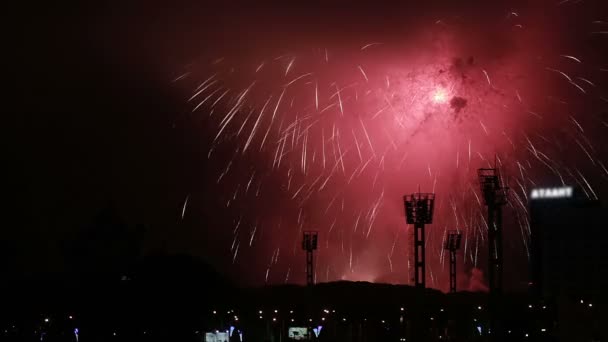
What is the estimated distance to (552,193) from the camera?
9369cm

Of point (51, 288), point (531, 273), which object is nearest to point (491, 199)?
point (51, 288)

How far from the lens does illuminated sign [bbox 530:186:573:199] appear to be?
92.4m

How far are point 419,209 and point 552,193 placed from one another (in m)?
57.7

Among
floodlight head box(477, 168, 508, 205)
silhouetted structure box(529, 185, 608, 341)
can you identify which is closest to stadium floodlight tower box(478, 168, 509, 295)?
floodlight head box(477, 168, 508, 205)

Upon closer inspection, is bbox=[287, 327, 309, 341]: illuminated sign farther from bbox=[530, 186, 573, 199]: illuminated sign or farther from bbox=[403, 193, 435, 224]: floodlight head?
bbox=[530, 186, 573, 199]: illuminated sign

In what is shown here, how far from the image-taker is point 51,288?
4956cm

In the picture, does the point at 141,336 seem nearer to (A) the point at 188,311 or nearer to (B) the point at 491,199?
(A) the point at 188,311

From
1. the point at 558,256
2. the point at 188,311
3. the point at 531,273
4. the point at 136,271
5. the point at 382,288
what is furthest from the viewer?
the point at 531,273

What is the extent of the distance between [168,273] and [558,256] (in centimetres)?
5488

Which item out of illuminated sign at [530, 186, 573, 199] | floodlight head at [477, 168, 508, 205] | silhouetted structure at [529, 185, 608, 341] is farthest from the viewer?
illuminated sign at [530, 186, 573, 199]

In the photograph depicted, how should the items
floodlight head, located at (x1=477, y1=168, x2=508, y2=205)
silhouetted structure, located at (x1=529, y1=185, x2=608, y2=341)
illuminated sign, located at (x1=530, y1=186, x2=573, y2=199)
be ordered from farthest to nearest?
illuminated sign, located at (x1=530, y1=186, x2=573, y2=199) → silhouetted structure, located at (x1=529, y1=185, x2=608, y2=341) → floodlight head, located at (x1=477, y1=168, x2=508, y2=205)

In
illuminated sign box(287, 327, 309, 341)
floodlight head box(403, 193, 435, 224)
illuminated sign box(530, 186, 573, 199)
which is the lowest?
illuminated sign box(287, 327, 309, 341)

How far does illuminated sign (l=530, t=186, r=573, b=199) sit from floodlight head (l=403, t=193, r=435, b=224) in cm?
5641

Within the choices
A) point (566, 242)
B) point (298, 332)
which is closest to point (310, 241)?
point (298, 332)
